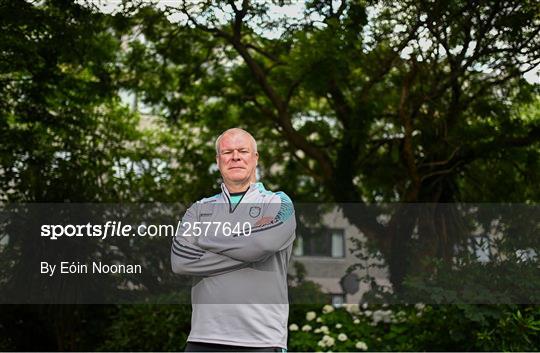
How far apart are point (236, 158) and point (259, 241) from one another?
1.16 ft

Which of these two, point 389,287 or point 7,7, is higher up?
point 7,7

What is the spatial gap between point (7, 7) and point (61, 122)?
2.71 m

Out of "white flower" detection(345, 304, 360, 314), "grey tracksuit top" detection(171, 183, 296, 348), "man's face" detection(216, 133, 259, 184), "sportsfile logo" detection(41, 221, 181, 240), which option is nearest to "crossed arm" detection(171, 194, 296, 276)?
"grey tracksuit top" detection(171, 183, 296, 348)

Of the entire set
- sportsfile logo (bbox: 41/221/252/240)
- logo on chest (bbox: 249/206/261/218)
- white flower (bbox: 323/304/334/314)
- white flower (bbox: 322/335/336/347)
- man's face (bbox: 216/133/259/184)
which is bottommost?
white flower (bbox: 322/335/336/347)

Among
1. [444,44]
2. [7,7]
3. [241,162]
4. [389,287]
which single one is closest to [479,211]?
[389,287]

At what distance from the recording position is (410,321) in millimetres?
7098

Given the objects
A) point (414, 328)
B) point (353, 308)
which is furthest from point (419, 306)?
point (353, 308)

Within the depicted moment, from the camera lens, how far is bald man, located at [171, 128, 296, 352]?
249 cm

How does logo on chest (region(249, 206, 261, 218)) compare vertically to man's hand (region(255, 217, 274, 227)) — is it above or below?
above

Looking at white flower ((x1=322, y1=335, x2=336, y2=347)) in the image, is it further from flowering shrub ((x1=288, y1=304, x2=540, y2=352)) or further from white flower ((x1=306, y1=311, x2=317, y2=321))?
white flower ((x1=306, y1=311, x2=317, y2=321))

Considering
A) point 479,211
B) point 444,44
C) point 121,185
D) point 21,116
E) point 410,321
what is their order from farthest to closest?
1. point 121,185
2. point 479,211
3. point 21,116
4. point 444,44
5. point 410,321

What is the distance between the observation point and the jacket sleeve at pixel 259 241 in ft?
8.50

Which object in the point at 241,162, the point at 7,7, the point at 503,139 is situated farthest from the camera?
the point at 503,139

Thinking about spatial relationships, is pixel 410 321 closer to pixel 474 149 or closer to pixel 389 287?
pixel 389 287
